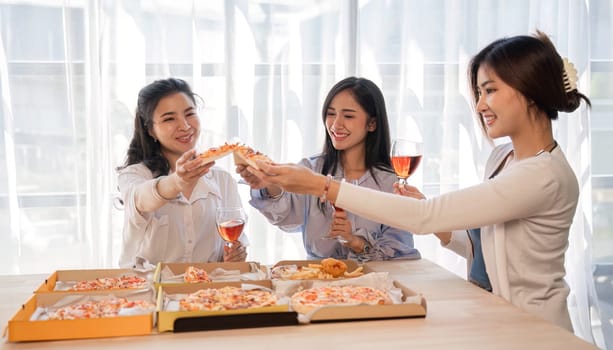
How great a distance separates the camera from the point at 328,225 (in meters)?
2.85

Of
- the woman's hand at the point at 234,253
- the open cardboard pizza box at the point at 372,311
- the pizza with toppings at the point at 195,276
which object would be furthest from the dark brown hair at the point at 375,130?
the open cardboard pizza box at the point at 372,311

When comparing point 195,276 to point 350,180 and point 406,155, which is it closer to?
point 406,155

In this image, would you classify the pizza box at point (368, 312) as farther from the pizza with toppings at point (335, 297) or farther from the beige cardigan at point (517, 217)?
the beige cardigan at point (517, 217)

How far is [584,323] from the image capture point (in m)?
4.09

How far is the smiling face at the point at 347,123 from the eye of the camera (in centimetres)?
291

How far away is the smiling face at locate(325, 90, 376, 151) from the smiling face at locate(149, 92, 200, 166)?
2.00ft

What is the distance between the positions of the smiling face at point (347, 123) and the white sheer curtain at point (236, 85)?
0.94m

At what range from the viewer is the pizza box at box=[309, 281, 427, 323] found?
169cm

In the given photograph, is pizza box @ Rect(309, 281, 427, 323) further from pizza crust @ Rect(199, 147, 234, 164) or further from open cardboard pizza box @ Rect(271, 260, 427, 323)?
pizza crust @ Rect(199, 147, 234, 164)

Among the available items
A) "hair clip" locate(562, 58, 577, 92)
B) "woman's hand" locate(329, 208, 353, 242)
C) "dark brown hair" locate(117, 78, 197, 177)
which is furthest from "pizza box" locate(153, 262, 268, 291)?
"hair clip" locate(562, 58, 577, 92)

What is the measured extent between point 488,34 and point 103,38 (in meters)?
2.29

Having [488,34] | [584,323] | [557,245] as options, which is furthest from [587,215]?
[557,245]

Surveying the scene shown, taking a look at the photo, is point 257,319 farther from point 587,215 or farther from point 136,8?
point 587,215

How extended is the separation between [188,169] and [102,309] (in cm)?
69
